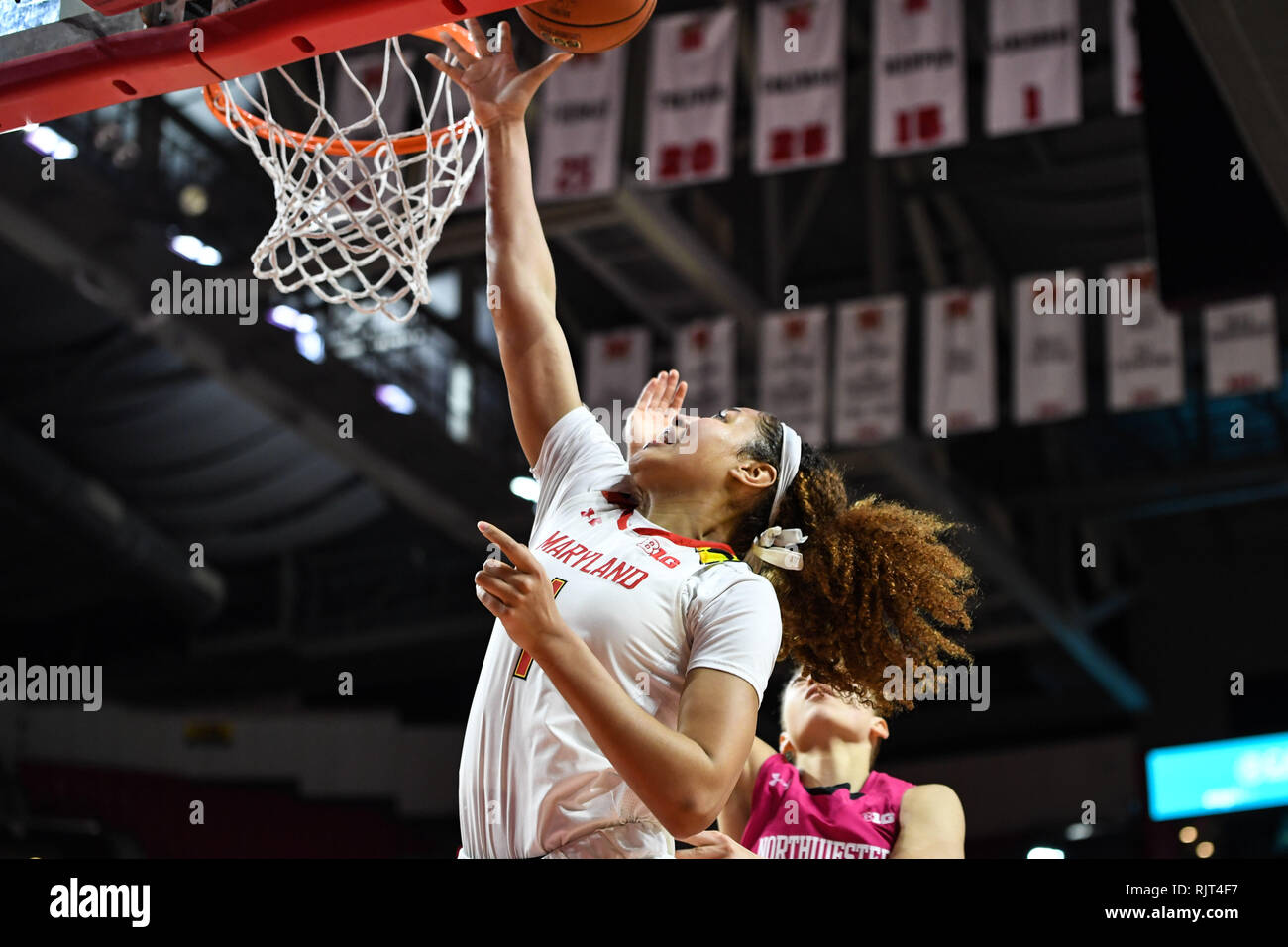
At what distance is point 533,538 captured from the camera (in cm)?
280

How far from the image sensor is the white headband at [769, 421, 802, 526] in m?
2.94

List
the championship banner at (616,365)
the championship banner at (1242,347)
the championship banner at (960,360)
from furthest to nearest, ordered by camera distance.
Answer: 1. the championship banner at (616,365)
2. the championship banner at (960,360)
3. the championship banner at (1242,347)

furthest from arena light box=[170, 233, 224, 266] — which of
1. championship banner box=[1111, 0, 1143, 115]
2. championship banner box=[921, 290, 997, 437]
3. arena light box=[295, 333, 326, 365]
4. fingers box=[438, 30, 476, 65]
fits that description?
fingers box=[438, 30, 476, 65]

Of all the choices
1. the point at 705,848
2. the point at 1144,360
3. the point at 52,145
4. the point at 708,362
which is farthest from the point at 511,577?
the point at 52,145

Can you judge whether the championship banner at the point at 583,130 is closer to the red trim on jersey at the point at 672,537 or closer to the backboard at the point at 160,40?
the backboard at the point at 160,40

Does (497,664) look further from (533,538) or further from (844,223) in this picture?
(844,223)

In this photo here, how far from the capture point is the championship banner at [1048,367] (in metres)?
10.0

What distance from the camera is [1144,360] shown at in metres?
9.94

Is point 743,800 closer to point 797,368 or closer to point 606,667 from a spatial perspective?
point 606,667

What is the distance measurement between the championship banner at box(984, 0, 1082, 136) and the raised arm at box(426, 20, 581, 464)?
5.40m

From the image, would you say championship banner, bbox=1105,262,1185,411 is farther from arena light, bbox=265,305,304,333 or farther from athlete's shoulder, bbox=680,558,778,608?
athlete's shoulder, bbox=680,558,778,608

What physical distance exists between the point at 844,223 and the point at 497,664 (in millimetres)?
10896

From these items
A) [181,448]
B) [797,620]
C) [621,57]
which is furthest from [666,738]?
[181,448]

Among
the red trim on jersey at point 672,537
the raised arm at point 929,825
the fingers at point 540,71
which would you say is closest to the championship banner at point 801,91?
the fingers at point 540,71
